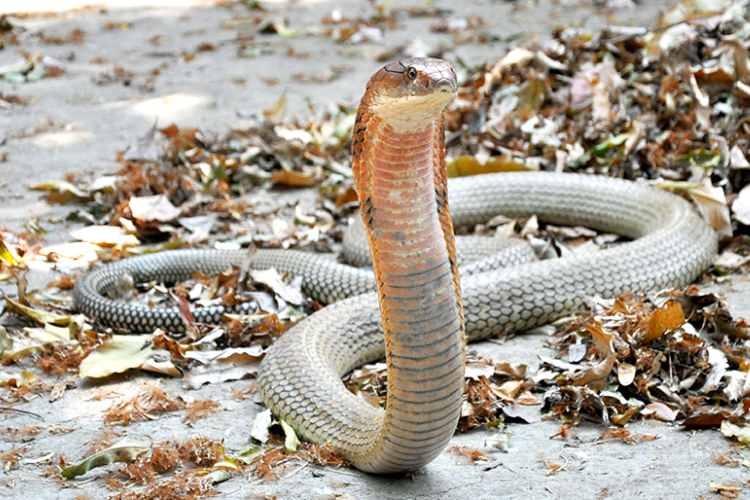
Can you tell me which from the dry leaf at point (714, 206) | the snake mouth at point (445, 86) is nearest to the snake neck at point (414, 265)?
the snake mouth at point (445, 86)

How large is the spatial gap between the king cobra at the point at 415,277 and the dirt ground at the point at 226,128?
8.7 inches

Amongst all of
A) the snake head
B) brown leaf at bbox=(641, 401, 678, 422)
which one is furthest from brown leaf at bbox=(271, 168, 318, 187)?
the snake head

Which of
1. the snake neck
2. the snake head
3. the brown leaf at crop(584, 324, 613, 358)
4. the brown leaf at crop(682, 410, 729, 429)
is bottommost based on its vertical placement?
the brown leaf at crop(682, 410, 729, 429)

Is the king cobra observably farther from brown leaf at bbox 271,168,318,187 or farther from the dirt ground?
brown leaf at bbox 271,168,318,187

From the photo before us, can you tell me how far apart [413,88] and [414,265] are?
55 cm

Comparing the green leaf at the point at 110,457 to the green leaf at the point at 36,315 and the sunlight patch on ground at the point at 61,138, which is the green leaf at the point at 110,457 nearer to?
the green leaf at the point at 36,315

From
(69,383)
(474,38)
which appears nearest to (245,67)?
(474,38)

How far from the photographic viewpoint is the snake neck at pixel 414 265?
2.39 meters

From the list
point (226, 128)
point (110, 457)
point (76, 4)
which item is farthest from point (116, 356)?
point (76, 4)

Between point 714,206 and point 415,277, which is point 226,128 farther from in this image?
point 415,277

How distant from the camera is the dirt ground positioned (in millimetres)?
2871

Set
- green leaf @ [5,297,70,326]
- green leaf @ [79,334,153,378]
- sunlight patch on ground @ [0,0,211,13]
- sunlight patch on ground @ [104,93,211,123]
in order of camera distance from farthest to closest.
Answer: sunlight patch on ground @ [0,0,211,13], sunlight patch on ground @ [104,93,211,123], green leaf @ [5,297,70,326], green leaf @ [79,334,153,378]

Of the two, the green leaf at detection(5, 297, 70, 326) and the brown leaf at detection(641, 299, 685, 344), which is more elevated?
the brown leaf at detection(641, 299, 685, 344)

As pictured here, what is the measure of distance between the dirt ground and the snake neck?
0.46 metres
